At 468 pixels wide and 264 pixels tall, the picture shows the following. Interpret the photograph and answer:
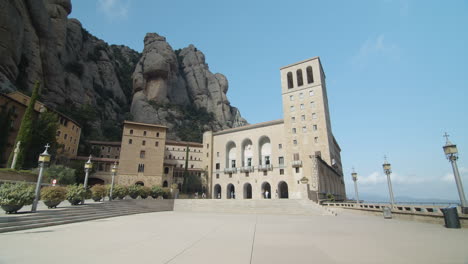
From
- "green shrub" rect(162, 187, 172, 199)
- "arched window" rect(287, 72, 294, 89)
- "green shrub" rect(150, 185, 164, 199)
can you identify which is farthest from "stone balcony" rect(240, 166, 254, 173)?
"green shrub" rect(150, 185, 164, 199)

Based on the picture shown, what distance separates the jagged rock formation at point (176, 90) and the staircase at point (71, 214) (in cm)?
4493

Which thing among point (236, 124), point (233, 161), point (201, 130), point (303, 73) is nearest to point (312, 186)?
point (233, 161)

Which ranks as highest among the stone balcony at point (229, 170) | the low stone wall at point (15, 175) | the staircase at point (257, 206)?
the stone balcony at point (229, 170)

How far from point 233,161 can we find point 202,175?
7531 mm

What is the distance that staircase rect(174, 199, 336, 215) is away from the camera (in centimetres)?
1787

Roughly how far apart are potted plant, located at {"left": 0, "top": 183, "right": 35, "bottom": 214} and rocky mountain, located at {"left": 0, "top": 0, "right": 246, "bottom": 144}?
99.4 feet

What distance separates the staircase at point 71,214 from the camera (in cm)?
796

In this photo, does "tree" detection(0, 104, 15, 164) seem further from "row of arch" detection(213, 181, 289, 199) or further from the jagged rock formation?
the jagged rock formation

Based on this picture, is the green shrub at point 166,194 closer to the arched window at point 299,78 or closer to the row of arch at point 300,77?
the row of arch at point 300,77

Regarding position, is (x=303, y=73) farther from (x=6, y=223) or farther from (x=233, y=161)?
(x=6, y=223)

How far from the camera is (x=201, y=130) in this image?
70.1 m

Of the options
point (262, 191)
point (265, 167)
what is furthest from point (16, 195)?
point (262, 191)

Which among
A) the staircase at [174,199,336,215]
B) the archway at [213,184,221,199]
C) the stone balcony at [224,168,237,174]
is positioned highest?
the stone balcony at [224,168,237,174]

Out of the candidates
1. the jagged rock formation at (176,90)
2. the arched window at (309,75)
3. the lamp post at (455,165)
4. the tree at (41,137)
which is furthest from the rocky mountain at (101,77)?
the lamp post at (455,165)
